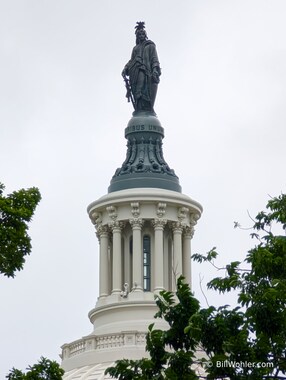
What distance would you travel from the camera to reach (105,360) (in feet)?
221

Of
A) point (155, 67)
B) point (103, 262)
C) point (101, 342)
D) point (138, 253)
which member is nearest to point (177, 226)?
point (138, 253)

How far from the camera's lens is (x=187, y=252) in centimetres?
7150

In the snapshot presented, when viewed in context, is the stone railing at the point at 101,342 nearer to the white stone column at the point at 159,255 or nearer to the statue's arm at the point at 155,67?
the white stone column at the point at 159,255

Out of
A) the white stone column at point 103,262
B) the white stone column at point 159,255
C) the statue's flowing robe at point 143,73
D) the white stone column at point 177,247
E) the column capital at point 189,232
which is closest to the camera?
the white stone column at point 159,255

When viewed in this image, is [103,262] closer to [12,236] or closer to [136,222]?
[136,222]

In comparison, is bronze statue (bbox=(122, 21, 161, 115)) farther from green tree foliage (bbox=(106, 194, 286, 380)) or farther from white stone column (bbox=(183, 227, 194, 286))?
green tree foliage (bbox=(106, 194, 286, 380))

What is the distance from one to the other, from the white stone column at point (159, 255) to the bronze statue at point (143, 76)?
20.8ft

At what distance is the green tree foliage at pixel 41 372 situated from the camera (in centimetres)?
3922

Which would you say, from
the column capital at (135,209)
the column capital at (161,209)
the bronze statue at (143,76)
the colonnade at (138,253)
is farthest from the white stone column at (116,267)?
the bronze statue at (143,76)

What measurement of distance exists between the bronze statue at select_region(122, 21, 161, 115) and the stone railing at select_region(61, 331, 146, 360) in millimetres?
11280

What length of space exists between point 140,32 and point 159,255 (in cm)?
1123

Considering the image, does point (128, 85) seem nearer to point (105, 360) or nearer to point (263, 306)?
point (105, 360)

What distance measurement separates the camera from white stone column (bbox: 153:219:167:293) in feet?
229

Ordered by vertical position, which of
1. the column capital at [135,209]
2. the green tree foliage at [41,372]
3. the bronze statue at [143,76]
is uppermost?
the bronze statue at [143,76]
